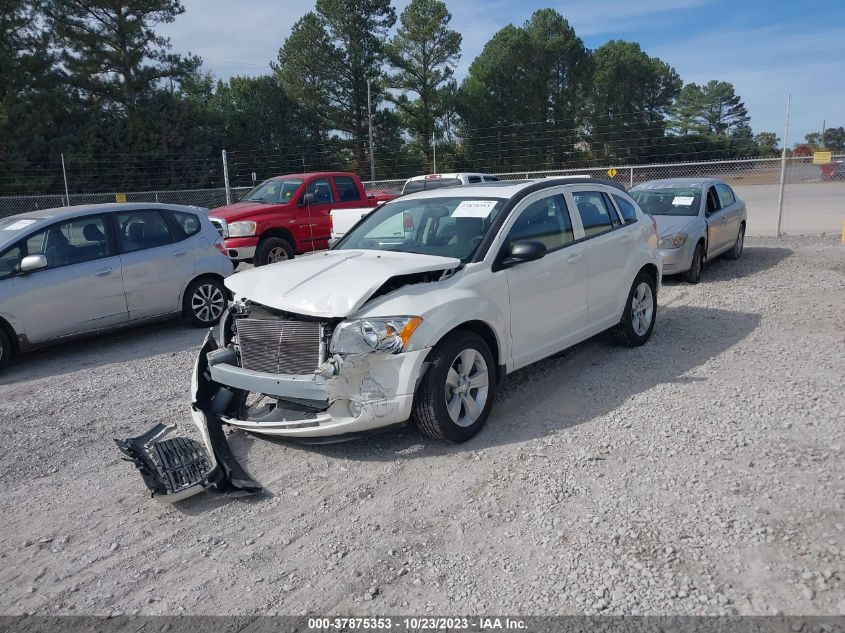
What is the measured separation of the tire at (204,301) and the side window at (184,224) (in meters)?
0.60

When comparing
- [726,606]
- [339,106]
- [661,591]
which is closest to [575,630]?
[661,591]

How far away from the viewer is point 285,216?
1252 cm

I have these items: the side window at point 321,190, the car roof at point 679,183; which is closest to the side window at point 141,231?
the side window at point 321,190

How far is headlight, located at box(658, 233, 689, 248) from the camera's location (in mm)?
10336

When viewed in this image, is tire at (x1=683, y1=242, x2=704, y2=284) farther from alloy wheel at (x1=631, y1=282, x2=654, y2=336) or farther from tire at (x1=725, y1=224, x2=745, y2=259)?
alloy wheel at (x1=631, y1=282, x2=654, y2=336)

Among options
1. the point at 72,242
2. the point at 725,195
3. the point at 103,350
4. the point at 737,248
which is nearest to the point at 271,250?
the point at 103,350

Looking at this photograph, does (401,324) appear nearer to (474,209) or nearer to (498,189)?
(474,209)

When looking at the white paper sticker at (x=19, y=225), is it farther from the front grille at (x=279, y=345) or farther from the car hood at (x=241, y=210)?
the car hood at (x=241, y=210)

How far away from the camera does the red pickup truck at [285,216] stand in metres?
12.0

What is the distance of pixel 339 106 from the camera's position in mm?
39094

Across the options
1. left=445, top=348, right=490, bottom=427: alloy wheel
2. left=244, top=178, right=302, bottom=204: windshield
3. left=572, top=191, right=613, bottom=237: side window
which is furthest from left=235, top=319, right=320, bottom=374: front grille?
left=244, top=178, right=302, bottom=204: windshield

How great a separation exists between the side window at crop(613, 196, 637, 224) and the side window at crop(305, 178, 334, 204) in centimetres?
752

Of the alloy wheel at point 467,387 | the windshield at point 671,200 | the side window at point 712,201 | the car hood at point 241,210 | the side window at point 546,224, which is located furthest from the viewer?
the car hood at point 241,210

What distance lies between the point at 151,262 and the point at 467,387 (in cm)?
502
